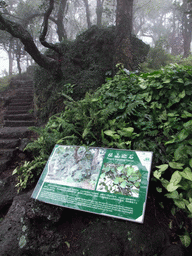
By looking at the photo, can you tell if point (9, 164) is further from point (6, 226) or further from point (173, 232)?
point (173, 232)

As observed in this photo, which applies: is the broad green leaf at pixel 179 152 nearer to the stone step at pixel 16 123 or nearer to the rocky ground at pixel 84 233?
the rocky ground at pixel 84 233

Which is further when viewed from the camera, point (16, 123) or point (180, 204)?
point (16, 123)

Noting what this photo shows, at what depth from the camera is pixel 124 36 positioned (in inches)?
201

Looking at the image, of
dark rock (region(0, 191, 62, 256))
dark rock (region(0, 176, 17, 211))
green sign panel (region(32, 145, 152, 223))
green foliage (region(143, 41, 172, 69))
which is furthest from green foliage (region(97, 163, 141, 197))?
green foliage (region(143, 41, 172, 69))

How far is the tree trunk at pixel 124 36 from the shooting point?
16.4 feet

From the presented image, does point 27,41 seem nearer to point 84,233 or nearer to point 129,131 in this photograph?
point 129,131

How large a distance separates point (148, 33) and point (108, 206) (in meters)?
35.6

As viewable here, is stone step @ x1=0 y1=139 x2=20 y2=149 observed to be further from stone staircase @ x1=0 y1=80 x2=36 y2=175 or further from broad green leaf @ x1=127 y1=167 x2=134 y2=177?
broad green leaf @ x1=127 y1=167 x2=134 y2=177

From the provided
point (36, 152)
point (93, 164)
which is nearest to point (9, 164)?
point (36, 152)

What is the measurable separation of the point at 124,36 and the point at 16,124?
18.6 ft

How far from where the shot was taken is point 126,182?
1831 millimetres

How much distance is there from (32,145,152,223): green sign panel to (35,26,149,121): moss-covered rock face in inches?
119

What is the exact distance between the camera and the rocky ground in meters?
1.75

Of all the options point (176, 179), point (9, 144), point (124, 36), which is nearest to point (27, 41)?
point (124, 36)
